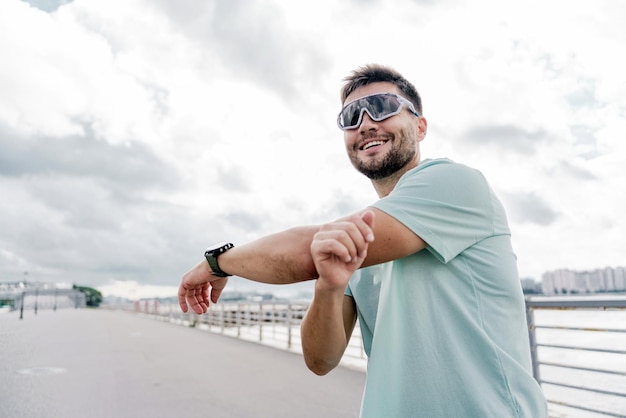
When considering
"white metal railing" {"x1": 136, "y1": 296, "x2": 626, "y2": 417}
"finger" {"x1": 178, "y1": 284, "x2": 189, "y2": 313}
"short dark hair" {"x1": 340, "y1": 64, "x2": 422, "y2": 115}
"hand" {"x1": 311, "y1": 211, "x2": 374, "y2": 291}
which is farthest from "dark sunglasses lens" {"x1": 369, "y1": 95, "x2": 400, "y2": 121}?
"white metal railing" {"x1": 136, "y1": 296, "x2": 626, "y2": 417}

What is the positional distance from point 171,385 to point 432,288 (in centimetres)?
693

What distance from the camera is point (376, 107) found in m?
1.79

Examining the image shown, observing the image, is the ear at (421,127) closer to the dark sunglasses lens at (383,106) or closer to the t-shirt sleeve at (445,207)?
the dark sunglasses lens at (383,106)

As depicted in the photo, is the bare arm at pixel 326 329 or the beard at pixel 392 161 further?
the beard at pixel 392 161

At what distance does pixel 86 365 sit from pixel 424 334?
971 cm

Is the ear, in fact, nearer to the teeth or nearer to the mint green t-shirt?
the teeth

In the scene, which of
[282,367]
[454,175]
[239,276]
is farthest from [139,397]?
[454,175]

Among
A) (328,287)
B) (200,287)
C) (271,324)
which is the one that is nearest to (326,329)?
(328,287)

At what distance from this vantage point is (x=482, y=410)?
3.76ft

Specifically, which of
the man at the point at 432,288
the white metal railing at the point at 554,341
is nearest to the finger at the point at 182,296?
the man at the point at 432,288

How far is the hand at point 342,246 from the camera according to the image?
1.03 meters

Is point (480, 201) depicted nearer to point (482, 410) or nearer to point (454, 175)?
point (454, 175)

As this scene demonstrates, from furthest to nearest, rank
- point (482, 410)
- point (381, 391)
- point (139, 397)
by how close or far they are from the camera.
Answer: point (139, 397), point (381, 391), point (482, 410)

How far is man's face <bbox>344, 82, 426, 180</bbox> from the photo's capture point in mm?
1701
